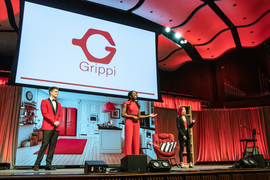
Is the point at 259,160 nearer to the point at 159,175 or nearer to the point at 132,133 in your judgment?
the point at 159,175

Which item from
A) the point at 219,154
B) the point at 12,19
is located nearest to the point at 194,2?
the point at 12,19

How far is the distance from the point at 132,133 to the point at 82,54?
1662 mm

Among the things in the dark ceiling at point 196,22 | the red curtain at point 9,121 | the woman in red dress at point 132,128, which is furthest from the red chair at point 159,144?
the red curtain at point 9,121

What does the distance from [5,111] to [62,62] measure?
86.4 inches

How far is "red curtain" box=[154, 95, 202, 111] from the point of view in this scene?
19.4 feet

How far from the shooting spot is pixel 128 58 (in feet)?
12.0

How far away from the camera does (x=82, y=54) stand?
3238 mm

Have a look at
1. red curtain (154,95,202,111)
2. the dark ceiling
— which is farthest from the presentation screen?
red curtain (154,95,202,111)

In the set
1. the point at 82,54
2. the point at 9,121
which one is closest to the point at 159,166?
the point at 82,54

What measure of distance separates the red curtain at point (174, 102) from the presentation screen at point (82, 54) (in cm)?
220

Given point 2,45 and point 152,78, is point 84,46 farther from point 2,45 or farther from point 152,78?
point 2,45

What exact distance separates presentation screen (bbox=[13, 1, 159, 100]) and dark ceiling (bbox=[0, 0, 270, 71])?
0.75m

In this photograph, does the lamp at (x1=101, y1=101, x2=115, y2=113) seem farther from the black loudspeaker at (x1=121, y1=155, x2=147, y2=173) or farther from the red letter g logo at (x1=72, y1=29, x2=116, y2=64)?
the black loudspeaker at (x1=121, y1=155, x2=147, y2=173)

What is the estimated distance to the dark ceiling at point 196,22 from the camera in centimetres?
400
